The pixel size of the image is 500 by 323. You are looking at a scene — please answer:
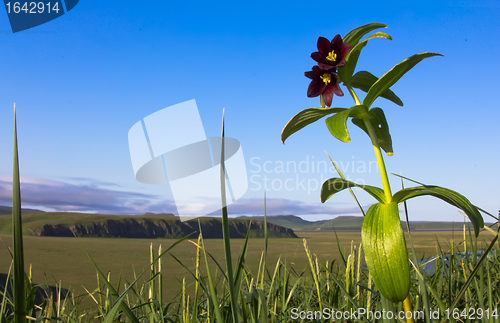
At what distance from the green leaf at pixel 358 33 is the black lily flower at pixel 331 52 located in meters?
0.08

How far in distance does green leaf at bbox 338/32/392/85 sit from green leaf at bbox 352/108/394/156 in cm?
15

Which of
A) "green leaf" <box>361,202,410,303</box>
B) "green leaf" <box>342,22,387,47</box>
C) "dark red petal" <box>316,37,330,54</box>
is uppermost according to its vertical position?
"green leaf" <box>342,22,387,47</box>

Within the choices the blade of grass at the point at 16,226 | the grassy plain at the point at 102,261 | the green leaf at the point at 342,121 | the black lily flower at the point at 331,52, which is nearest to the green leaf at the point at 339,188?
the green leaf at the point at 342,121

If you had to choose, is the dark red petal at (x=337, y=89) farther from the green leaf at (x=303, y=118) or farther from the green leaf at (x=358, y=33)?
the green leaf at (x=358, y=33)

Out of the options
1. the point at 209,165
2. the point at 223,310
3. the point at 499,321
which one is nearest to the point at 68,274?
the point at 209,165

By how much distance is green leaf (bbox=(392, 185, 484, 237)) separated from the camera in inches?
35.5

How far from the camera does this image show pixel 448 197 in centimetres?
95

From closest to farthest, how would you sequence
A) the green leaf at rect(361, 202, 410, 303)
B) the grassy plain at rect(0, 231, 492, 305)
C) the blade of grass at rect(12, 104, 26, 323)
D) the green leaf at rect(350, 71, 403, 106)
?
1. the blade of grass at rect(12, 104, 26, 323)
2. the green leaf at rect(361, 202, 410, 303)
3. the green leaf at rect(350, 71, 403, 106)
4. the grassy plain at rect(0, 231, 492, 305)

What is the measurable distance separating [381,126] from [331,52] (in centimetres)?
36

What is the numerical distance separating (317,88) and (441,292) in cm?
129

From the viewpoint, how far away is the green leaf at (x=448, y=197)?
2.96ft

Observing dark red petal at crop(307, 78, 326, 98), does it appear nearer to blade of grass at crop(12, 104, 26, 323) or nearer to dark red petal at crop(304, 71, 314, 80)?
dark red petal at crop(304, 71, 314, 80)

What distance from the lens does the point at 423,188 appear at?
975 mm

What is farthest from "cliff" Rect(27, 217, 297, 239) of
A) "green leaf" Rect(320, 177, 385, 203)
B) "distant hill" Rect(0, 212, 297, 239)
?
A: "green leaf" Rect(320, 177, 385, 203)
